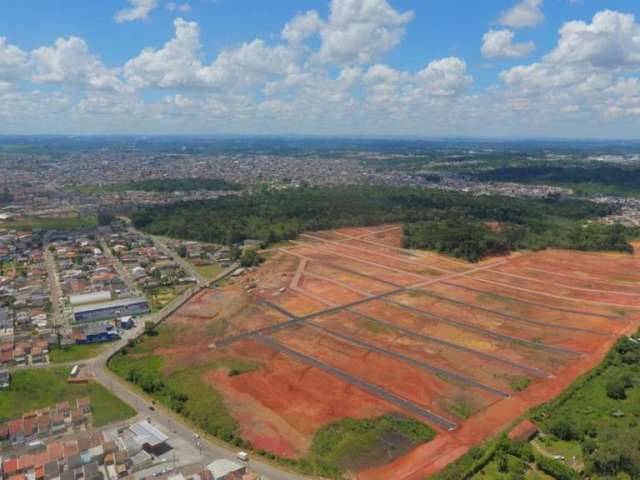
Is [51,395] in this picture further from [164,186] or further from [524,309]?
[164,186]

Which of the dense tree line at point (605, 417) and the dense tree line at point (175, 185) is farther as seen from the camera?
the dense tree line at point (175, 185)

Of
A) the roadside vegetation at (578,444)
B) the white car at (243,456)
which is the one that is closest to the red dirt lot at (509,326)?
the roadside vegetation at (578,444)

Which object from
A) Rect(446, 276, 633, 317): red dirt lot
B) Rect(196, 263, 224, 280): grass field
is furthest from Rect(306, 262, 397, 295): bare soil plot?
Rect(196, 263, 224, 280): grass field

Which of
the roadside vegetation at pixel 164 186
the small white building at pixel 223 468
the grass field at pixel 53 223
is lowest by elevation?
the small white building at pixel 223 468

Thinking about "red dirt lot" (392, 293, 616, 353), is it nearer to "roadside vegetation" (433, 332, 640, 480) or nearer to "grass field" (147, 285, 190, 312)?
"roadside vegetation" (433, 332, 640, 480)

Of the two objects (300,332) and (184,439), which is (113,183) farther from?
(184,439)

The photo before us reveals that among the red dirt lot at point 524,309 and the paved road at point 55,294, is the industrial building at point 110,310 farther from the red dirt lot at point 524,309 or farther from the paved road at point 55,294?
the red dirt lot at point 524,309
